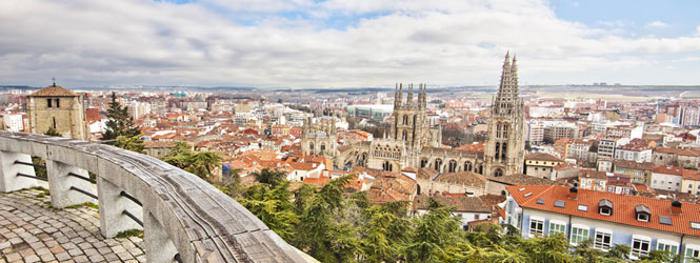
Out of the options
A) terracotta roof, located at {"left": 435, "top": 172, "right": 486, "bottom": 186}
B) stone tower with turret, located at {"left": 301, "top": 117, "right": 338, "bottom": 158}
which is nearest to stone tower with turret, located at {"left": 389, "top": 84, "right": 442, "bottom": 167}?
stone tower with turret, located at {"left": 301, "top": 117, "right": 338, "bottom": 158}

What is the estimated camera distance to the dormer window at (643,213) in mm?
16212

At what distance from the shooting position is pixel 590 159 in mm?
69688

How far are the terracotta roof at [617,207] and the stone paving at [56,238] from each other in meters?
18.1

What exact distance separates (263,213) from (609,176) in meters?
42.9

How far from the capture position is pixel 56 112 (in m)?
28.2

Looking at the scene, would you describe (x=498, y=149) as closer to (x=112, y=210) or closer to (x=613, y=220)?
(x=613, y=220)

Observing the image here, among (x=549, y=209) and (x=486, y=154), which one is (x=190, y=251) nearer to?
(x=549, y=209)

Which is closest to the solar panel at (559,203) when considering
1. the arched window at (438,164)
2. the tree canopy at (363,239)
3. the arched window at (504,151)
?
the tree canopy at (363,239)

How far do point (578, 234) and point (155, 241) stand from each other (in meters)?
19.0

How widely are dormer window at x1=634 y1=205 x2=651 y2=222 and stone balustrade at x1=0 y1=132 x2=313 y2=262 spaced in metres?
17.9

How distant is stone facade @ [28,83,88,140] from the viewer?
2742 centimetres

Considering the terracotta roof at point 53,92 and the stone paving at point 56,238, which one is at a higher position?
the terracotta roof at point 53,92

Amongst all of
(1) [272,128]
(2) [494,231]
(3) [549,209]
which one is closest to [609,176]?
(3) [549,209]

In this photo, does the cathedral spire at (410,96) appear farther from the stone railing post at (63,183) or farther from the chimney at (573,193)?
the stone railing post at (63,183)
